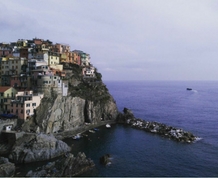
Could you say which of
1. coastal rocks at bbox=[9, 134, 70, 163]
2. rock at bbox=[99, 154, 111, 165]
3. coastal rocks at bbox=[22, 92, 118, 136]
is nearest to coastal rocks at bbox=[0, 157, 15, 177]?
coastal rocks at bbox=[9, 134, 70, 163]

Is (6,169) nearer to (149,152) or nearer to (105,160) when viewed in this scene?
(105,160)

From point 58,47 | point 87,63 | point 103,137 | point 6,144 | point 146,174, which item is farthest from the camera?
point 87,63

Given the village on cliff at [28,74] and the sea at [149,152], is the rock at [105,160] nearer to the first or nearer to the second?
the sea at [149,152]

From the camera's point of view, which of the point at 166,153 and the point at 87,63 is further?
the point at 87,63

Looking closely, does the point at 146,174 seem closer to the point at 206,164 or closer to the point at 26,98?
the point at 206,164

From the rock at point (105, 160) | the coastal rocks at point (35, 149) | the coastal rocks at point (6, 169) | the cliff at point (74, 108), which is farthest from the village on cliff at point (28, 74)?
the rock at point (105, 160)

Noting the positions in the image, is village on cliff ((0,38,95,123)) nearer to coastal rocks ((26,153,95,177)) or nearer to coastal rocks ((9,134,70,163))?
coastal rocks ((9,134,70,163))

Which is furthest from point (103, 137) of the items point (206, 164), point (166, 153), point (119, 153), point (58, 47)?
point (58, 47)

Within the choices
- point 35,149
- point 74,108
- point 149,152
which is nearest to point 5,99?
point 74,108
